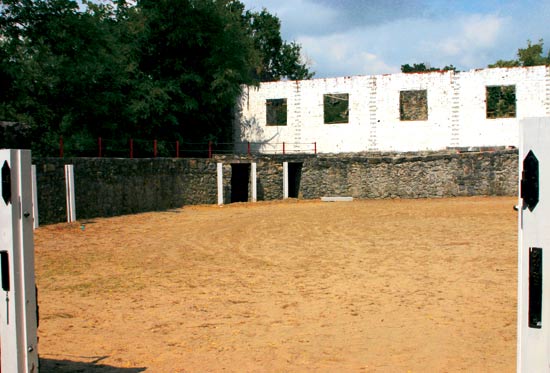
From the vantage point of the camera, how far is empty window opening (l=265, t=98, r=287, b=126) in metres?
30.6

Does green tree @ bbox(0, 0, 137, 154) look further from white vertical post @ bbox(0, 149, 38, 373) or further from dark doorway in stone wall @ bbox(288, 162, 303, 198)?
white vertical post @ bbox(0, 149, 38, 373)

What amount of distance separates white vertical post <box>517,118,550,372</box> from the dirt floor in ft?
8.36

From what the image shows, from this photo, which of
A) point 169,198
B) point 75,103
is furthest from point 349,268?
point 75,103

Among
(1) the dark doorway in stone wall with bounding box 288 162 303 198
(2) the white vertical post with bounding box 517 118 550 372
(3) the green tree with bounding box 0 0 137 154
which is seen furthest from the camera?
(1) the dark doorway in stone wall with bounding box 288 162 303 198

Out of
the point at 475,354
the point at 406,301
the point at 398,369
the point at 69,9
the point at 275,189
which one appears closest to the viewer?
the point at 398,369

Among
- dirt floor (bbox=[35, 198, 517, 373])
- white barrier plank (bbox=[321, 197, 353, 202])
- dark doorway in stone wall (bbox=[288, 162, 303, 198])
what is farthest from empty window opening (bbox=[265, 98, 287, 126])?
dirt floor (bbox=[35, 198, 517, 373])

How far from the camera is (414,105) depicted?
2933cm

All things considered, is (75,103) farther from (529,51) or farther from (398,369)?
(529,51)

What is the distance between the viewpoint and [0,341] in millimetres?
3004

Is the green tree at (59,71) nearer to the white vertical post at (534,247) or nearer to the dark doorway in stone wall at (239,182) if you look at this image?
the dark doorway in stone wall at (239,182)

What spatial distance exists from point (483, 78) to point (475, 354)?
24258 millimetres

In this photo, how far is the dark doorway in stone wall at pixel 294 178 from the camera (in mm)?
26300

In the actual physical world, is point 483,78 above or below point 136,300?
above

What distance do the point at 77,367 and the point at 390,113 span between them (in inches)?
994
